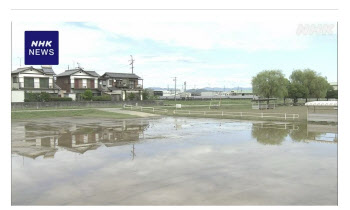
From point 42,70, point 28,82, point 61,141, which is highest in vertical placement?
point 42,70

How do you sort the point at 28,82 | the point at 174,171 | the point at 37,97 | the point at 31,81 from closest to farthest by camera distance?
the point at 174,171 < the point at 37,97 < the point at 28,82 < the point at 31,81

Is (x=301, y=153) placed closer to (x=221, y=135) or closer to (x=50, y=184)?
(x=221, y=135)

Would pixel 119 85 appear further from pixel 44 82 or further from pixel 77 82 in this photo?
pixel 44 82

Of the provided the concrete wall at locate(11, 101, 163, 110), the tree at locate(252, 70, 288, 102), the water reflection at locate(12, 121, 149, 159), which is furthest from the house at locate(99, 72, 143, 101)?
the water reflection at locate(12, 121, 149, 159)

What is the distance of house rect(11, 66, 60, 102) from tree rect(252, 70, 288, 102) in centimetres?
3707

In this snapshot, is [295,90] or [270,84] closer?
[270,84]

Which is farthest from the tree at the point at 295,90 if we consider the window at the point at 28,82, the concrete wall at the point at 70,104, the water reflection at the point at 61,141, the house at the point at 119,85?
the water reflection at the point at 61,141

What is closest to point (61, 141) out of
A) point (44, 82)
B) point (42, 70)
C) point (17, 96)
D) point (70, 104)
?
point (70, 104)

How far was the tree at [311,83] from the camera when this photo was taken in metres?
62.3

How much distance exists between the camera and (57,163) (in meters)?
11.2

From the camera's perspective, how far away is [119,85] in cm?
6112

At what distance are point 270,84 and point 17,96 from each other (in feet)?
143

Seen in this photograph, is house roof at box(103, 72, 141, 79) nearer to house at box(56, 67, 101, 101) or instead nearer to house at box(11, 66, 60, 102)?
house at box(56, 67, 101, 101)

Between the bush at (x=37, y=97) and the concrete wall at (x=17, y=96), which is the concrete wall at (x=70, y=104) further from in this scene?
the concrete wall at (x=17, y=96)
